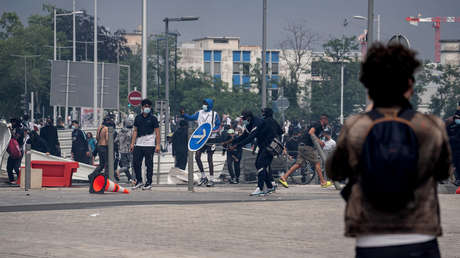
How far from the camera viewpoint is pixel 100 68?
36.6 meters

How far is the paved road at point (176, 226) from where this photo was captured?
7934 millimetres

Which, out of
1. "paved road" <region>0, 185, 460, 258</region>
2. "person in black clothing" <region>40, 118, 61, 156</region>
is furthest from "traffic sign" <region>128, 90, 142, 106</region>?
"paved road" <region>0, 185, 460, 258</region>

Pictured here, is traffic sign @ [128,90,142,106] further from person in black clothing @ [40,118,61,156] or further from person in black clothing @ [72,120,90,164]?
person in black clothing @ [40,118,61,156]

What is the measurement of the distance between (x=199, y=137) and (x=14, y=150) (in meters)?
5.20

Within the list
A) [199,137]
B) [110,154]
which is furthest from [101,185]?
[199,137]

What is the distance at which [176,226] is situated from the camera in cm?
985

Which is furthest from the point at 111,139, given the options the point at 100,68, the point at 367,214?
the point at 100,68

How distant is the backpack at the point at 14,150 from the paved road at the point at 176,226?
4.02 meters

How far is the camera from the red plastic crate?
55.6 feet

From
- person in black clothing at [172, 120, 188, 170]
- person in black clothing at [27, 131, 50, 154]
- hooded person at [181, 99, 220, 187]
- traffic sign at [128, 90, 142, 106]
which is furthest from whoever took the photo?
traffic sign at [128, 90, 142, 106]

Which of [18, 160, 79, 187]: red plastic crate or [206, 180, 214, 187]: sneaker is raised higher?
[18, 160, 79, 187]: red plastic crate

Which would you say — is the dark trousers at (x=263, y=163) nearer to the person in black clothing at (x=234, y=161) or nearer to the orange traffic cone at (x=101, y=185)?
the orange traffic cone at (x=101, y=185)

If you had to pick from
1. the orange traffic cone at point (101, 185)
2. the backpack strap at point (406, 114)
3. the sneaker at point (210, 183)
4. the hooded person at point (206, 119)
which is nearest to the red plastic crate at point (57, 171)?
the orange traffic cone at point (101, 185)

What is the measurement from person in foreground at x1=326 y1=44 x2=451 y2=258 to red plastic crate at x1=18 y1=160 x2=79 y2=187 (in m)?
14.0
